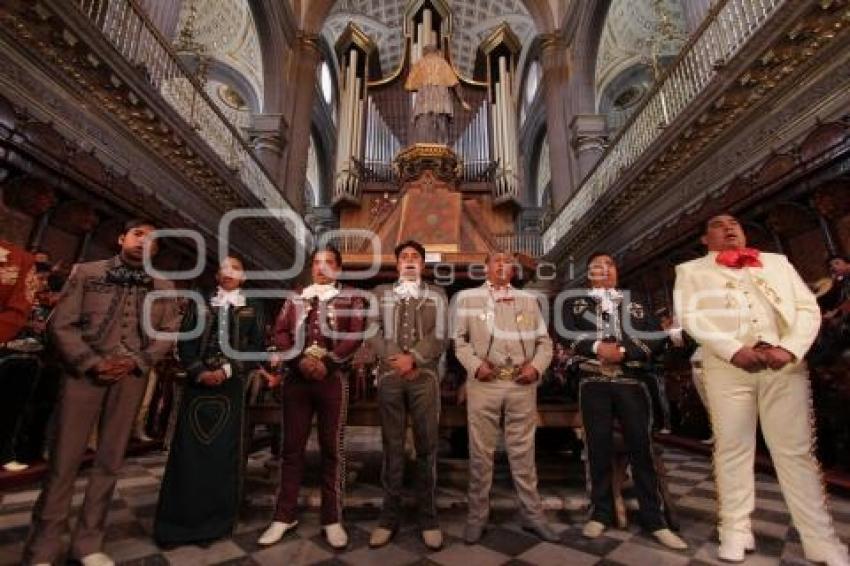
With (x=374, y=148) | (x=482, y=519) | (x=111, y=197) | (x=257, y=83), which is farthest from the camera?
(x=257, y=83)

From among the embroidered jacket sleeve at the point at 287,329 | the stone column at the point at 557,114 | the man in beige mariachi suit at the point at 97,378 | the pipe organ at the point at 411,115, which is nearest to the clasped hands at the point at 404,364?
the embroidered jacket sleeve at the point at 287,329

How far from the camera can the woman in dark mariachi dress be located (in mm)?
2258

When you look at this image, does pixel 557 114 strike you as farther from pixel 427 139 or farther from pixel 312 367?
pixel 312 367

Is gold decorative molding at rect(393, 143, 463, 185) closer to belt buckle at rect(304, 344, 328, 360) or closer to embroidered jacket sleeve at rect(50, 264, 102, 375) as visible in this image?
belt buckle at rect(304, 344, 328, 360)

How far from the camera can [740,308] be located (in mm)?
2238

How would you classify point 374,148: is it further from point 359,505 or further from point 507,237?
point 359,505

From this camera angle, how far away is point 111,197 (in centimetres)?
499

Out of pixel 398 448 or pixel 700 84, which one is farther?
pixel 700 84

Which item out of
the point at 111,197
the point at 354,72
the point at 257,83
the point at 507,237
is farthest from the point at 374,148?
the point at 111,197

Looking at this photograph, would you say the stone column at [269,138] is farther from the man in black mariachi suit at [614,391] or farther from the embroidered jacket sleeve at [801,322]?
the embroidered jacket sleeve at [801,322]

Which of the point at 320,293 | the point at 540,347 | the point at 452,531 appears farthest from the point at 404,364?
the point at 452,531

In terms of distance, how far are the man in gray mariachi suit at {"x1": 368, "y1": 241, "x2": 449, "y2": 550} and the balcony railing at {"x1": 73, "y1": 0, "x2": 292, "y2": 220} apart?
15.7 ft

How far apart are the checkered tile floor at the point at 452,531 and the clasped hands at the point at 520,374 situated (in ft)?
2.83

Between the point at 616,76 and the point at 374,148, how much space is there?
882 centimetres
